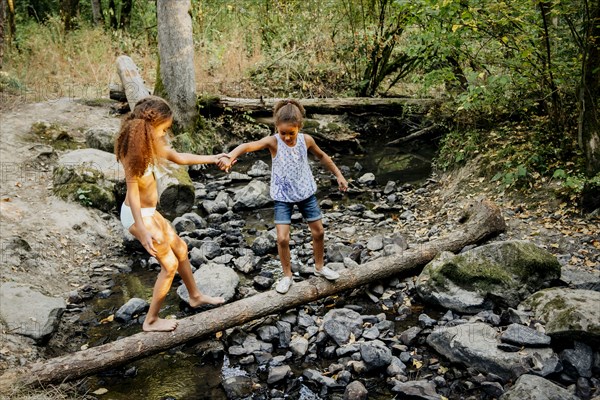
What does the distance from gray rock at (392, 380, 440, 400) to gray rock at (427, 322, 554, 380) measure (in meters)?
0.37

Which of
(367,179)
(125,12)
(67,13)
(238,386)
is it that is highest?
(125,12)

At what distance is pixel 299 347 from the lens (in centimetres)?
400

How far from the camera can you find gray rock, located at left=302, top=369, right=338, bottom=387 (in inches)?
141

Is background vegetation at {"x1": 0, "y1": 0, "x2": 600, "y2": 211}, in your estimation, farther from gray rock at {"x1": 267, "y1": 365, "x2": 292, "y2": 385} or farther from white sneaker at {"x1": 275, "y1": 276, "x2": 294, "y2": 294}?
gray rock at {"x1": 267, "y1": 365, "x2": 292, "y2": 385}

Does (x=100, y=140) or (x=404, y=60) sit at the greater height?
(x=404, y=60)

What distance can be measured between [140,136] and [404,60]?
796cm

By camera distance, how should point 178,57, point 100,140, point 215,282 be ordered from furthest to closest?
1. point 178,57
2. point 100,140
3. point 215,282

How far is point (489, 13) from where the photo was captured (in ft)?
19.1

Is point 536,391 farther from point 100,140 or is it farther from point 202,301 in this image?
point 100,140

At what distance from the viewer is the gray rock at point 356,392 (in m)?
3.40

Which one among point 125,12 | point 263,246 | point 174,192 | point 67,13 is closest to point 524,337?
point 263,246

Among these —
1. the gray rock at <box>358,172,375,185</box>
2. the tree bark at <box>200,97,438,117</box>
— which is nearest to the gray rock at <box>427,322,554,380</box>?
the gray rock at <box>358,172,375,185</box>

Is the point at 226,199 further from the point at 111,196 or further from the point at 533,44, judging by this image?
the point at 533,44

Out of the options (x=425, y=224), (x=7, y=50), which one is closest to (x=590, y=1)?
(x=425, y=224)
